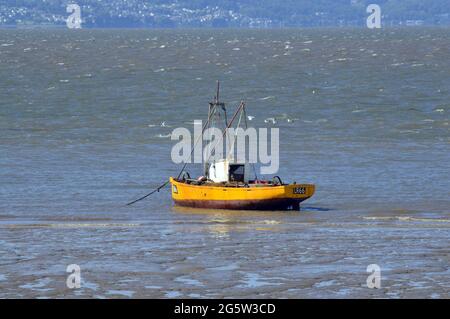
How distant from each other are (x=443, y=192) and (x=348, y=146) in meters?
17.8

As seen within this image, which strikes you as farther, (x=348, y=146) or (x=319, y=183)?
(x=348, y=146)

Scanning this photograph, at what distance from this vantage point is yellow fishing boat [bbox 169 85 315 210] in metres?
47.0

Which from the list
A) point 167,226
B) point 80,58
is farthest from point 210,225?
point 80,58

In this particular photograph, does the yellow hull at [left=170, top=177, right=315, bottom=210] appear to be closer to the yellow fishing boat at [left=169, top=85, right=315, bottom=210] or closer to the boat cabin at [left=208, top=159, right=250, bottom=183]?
the yellow fishing boat at [left=169, top=85, right=315, bottom=210]

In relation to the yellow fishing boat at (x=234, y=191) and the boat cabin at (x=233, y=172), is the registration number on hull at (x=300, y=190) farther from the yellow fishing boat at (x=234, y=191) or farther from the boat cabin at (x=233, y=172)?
the boat cabin at (x=233, y=172)

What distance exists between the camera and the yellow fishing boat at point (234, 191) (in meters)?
47.0

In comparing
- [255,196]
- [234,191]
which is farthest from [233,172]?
[255,196]

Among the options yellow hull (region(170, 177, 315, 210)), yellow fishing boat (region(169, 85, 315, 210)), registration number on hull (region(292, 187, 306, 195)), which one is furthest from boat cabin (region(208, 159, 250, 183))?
registration number on hull (region(292, 187, 306, 195))

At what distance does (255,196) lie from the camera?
4703cm

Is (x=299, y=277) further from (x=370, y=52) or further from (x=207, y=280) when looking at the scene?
(x=370, y=52)

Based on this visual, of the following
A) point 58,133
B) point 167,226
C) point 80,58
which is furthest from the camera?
point 80,58

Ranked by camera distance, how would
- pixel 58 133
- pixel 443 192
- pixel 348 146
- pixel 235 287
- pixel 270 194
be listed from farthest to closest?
pixel 58 133 < pixel 348 146 < pixel 443 192 < pixel 270 194 < pixel 235 287

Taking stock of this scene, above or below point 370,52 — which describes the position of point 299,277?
below

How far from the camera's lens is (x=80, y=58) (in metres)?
151
